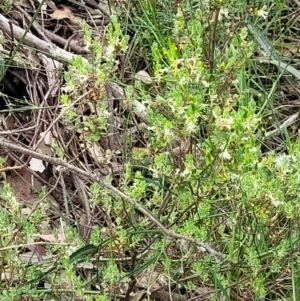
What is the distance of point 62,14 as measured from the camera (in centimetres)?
240

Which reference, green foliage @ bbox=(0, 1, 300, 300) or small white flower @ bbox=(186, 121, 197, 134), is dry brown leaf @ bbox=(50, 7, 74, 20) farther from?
small white flower @ bbox=(186, 121, 197, 134)

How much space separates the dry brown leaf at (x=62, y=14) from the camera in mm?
2380

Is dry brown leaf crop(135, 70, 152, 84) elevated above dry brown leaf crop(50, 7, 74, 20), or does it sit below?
above

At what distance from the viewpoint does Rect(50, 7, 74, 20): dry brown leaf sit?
2380mm

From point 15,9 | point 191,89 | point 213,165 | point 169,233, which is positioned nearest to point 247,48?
point 191,89

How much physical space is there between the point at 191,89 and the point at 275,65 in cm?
98

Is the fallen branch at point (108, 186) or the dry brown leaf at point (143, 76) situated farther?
the dry brown leaf at point (143, 76)

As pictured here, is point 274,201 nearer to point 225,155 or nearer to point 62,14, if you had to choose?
point 225,155

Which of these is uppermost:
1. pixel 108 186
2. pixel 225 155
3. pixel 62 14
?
pixel 225 155

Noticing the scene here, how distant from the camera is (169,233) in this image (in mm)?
1357

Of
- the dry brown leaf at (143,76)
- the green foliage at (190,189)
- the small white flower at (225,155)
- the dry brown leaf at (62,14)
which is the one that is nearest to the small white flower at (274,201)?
the green foliage at (190,189)

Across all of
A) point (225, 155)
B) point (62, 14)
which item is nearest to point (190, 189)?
point (225, 155)

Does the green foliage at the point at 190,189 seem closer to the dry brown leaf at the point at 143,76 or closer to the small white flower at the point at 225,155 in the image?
the small white flower at the point at 225,155

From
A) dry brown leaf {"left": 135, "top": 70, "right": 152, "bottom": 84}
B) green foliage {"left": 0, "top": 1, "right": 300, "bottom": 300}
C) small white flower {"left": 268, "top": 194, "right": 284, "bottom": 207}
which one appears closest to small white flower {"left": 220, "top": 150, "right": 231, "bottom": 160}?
green foliage {"left": 0, "top": 1, "right": 300, "bottom": 300}
